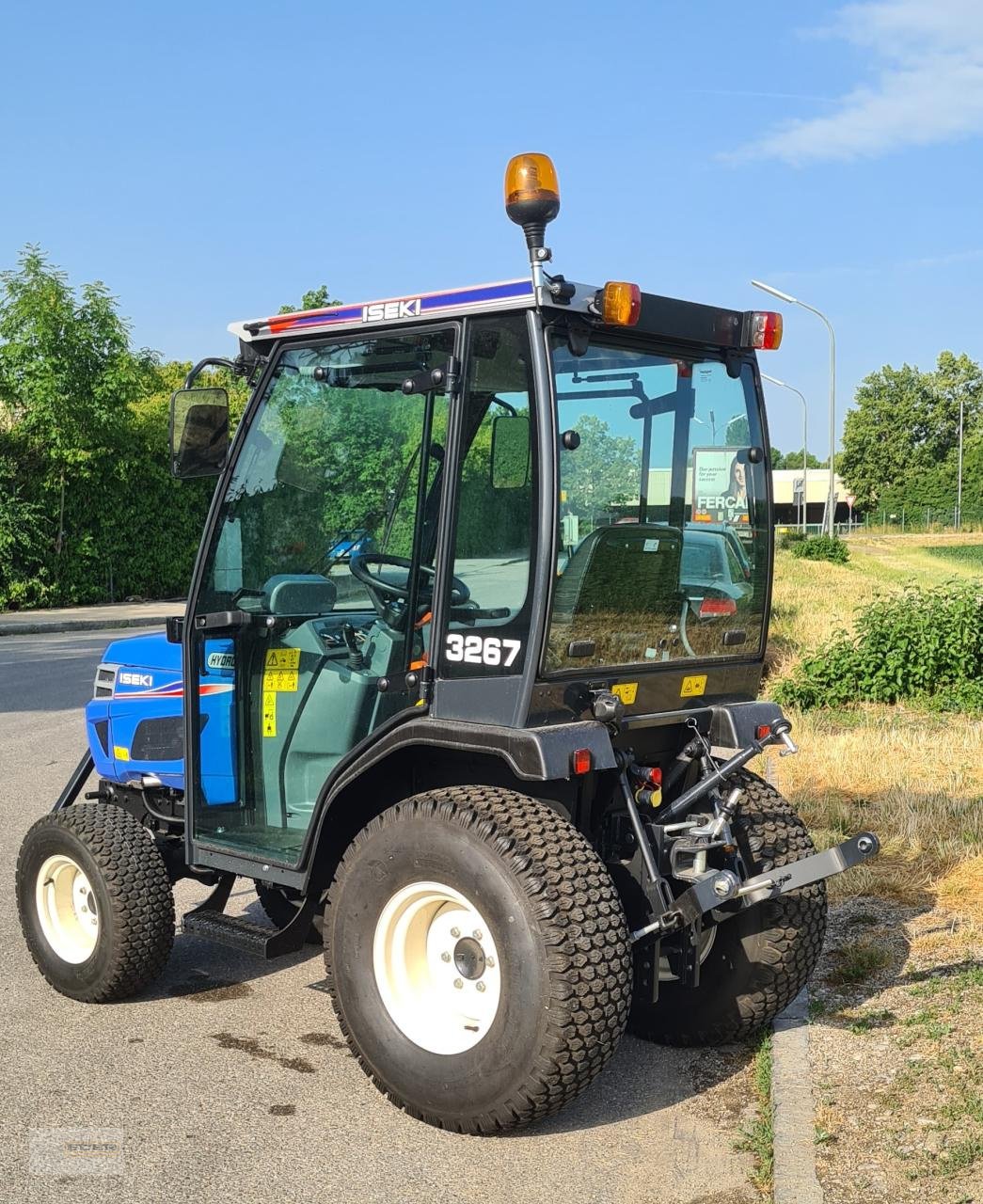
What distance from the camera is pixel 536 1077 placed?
3.67 meters

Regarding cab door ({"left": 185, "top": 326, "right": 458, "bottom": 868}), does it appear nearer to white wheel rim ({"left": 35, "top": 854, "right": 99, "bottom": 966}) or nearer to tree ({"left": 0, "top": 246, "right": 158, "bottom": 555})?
white wheel rim ({"left": 35, "top": 854, "right": 99, "bottom": 966})

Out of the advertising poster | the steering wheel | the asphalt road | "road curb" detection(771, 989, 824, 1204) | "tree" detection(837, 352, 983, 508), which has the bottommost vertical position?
the asphalt road

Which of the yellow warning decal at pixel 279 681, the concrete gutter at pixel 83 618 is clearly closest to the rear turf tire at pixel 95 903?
the yellow warning decal at pixel 279 681

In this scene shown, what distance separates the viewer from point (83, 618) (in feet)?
71.8

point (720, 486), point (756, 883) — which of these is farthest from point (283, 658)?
point (756, 883)

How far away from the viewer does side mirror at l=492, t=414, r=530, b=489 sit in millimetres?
3893

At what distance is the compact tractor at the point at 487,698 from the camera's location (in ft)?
12.5

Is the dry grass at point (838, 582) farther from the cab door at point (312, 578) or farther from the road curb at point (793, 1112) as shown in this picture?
the cab door at point (312, 578)

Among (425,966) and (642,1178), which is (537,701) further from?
(642,1178)

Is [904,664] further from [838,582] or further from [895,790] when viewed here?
[838,582]

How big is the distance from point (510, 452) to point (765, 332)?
3.34 feet

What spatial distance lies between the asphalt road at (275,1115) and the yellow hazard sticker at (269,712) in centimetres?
107

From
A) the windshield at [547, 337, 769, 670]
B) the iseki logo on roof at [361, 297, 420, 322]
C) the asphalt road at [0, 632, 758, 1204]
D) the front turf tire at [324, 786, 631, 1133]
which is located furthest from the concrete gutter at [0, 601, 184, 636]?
the front turf tire at [324, 786, 631, 1133]

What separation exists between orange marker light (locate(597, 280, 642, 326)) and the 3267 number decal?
37.0 inches
